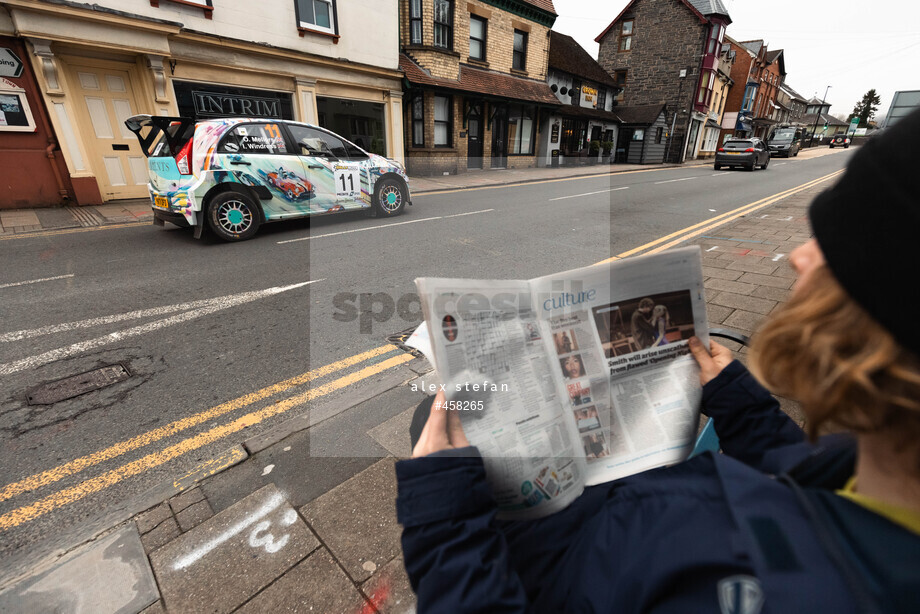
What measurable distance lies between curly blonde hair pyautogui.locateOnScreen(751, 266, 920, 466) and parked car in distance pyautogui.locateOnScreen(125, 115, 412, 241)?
677 centimetres

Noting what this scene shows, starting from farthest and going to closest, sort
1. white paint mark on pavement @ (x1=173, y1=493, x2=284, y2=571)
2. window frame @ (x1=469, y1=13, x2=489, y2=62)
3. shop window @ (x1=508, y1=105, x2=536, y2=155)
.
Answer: shop window @ (x1=508, y1=105, x2=536, y2=155) → window frame @ (x1=469, y1=13, x2=489, y2=62) → white paint mark on pavement @ (x1=173, y1=493, x2=284, y2=571)

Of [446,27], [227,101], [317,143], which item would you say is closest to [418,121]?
[446,27]

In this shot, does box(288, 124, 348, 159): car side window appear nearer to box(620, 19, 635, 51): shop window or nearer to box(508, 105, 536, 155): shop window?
box(508, 105, 536, 155): shop window

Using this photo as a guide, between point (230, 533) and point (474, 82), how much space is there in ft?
58.8

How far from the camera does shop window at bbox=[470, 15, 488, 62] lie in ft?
56.0

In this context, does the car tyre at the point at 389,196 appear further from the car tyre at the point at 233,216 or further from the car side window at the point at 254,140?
the car tyre at the point at 233,216

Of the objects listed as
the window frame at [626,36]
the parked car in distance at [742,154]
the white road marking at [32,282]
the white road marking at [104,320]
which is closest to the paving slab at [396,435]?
the white road marking at [104,320]

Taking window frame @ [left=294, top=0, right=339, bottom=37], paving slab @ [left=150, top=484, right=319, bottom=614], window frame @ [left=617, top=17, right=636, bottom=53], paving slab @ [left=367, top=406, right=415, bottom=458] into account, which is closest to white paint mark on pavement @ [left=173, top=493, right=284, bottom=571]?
paving slab @ [left=150, top=484, right=319, bottom=614]

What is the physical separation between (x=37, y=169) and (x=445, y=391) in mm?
11097

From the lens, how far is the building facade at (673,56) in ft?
90.7

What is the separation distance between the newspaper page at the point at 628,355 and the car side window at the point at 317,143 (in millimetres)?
6576

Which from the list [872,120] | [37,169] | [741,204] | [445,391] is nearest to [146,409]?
[445,391]

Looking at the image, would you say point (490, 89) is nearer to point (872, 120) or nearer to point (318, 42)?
point (318, 42)

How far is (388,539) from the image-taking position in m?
1.72
